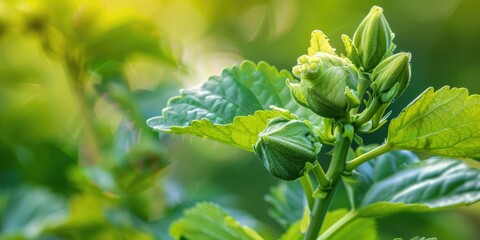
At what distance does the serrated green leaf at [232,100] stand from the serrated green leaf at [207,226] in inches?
4.1

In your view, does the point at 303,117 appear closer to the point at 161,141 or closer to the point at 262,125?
the point at 262,125

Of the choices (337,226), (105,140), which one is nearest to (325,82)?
(337,226)

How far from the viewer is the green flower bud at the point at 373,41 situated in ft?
2.02

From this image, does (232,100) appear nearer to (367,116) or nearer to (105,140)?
(367,116)

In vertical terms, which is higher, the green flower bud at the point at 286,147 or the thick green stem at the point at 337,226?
the green flower bud at the point at 286,147

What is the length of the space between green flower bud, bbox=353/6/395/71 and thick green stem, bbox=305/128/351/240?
68 millimetres

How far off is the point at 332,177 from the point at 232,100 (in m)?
0.15

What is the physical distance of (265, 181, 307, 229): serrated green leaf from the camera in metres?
0.88

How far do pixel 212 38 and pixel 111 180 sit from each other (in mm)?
1209

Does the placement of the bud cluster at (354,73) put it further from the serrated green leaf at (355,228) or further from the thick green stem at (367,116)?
the serrated green leaf at (355,228)

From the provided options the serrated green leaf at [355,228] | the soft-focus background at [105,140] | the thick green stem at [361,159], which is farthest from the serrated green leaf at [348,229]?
the soft-focus background at [105,140]

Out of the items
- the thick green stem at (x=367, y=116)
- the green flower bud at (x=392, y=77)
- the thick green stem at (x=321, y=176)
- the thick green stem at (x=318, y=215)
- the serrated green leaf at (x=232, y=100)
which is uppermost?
the serrated green leaf at (x=232, y=100)

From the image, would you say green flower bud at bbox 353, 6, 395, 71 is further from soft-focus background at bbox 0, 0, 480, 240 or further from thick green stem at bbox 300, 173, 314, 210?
soft-focus background at bbox 0, 0, 480, 240

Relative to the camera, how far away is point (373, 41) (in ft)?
2.02
